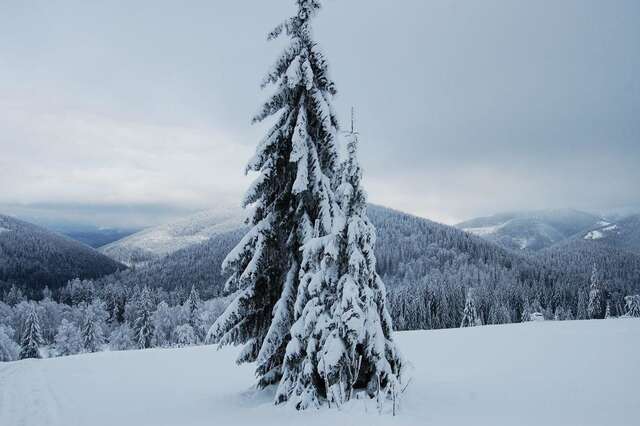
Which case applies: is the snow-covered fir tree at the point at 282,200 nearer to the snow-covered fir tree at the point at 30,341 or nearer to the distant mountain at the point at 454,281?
the snow-covered fir tree at the point at 30,341

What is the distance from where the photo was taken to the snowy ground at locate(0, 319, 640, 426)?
30.0 feet

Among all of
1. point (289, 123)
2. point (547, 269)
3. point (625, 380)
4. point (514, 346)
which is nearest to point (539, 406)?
point (625, 380)

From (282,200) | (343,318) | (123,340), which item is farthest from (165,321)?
(343,318)

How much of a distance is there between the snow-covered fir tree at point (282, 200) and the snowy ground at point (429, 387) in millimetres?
1881

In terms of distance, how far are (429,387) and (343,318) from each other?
18.2 ft

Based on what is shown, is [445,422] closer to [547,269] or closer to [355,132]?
[355,132]

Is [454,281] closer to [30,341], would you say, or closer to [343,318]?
[30,341]

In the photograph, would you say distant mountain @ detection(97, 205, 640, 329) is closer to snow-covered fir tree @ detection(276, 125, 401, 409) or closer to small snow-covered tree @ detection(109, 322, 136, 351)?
small snow-covered tree @ detection(109, 322, 136, 351)

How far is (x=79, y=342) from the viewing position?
67.1 metres

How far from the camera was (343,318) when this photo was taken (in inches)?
362

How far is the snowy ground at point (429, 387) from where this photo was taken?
30.0 feet

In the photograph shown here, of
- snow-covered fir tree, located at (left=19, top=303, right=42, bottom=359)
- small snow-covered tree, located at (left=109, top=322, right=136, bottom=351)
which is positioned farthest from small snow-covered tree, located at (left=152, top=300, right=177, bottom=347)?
snow-covered fir tree, located at (left=19, top=303, right=42, bottom=359)

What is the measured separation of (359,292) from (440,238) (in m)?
197

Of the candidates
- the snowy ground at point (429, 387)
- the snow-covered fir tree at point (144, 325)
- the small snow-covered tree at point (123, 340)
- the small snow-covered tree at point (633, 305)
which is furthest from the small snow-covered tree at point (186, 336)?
the small snow-covered tree at point (633, 305)
